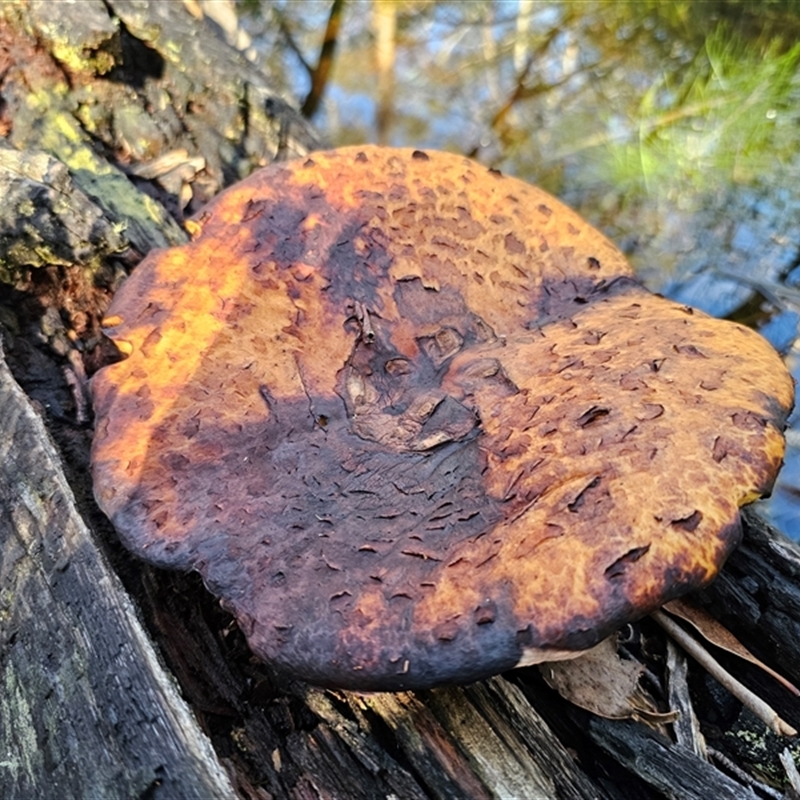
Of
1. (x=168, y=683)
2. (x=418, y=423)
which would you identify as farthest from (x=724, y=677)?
(x=168, y=683)

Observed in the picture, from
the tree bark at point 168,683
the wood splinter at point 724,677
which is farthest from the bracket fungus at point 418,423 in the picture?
the wood splinter at point 724,677

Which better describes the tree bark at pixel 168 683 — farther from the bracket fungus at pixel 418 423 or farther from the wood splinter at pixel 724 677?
the bracket fungus at pixel 418 423

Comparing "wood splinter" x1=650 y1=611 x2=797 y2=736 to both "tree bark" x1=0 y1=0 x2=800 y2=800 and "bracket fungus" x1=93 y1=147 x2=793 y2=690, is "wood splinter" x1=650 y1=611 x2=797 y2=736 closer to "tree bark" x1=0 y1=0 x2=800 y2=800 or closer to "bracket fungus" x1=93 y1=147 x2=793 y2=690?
"tree bark" x1=0 y1=0 x2=800 y2=800

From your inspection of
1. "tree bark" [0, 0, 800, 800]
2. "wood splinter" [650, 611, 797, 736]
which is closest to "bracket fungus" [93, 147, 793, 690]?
"tree bark" [0, 0, 800, 800]

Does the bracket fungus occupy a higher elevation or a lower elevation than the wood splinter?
higher

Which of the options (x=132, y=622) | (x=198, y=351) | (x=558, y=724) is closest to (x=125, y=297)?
(x=198, y=351)

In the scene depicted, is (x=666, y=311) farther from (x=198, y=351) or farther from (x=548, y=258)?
(x=198, y=351)

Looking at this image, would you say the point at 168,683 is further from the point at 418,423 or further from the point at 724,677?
the point at 724,677
